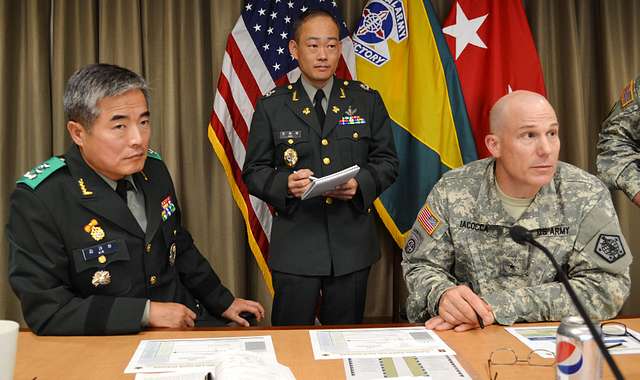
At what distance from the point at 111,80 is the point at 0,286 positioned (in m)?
2.19

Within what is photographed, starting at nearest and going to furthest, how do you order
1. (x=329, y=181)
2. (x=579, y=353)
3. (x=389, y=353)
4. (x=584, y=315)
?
(x=584, y=315) < (x=579, y=353) < (x=389, y=353) < (x=329, y=181)

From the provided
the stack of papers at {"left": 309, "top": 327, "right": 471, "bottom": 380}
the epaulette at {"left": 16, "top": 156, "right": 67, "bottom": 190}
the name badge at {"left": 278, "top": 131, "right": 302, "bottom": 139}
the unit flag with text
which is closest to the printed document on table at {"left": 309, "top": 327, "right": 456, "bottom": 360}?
the stack of papers at {"left": 309, "top": 327, "right": 471, "bottom": 380}

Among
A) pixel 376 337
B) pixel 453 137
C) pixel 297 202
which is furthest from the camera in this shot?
pixel 453 137

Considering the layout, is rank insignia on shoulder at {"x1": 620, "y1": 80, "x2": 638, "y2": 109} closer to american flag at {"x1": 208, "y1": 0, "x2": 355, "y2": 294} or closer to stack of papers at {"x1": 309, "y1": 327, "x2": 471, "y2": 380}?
american flag at {"x1": 208, "y1": 0, "x2": 355, "y2": 294}

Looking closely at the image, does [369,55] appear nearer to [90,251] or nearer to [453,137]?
[453,137]

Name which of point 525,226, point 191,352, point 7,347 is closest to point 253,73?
point 525,226

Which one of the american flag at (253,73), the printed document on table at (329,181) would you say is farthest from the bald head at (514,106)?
the american flag at (253,73)

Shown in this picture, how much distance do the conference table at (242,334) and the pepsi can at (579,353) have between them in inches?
7.6

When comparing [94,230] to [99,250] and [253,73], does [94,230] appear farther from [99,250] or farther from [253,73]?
[253,73]

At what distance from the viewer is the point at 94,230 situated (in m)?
1.85

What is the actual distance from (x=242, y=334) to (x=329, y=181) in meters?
1.01

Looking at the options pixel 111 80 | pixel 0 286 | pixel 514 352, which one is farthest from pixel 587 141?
pixel 0 286

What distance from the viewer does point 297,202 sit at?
293cm

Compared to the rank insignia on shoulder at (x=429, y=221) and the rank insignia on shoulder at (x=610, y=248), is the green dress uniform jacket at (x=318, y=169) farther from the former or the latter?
the rank insignia on shoulder at (x=610, y=248)
